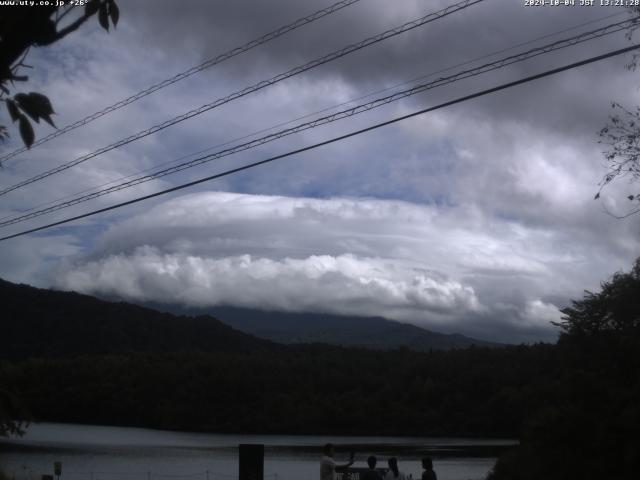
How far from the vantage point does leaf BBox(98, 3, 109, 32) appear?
4453 millimetres

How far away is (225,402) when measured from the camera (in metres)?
104

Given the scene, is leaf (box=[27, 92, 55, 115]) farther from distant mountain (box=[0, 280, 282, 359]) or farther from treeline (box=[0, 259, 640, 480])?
distant mountain (box=[0, 280, 282, 359])

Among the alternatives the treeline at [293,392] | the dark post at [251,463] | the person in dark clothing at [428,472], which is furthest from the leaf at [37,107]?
the treeline at [293,392]

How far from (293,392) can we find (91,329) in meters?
29.0

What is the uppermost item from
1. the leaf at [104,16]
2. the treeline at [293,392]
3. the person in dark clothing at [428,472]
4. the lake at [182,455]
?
the treeline at [293,392]

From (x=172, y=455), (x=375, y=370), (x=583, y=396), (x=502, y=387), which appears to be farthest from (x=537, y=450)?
(x=375, y=370)

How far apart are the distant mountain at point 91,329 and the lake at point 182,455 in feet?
33.9

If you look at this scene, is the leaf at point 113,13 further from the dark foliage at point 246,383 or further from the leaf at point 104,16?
the dark foliage at point 246,383

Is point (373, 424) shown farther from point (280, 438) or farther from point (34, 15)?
point (34, 15)

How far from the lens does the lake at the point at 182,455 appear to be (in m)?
→ 44.0

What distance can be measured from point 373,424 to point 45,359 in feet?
128

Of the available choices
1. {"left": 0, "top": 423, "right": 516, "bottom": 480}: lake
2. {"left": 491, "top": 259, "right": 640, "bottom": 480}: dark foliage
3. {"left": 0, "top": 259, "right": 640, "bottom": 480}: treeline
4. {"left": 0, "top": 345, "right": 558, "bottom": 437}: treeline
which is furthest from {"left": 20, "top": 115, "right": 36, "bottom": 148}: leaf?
{"left": 0, "top": 345, "right": 558, "bottom": 437}: treeline

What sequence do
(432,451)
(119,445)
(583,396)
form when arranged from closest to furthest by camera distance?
(583,396) < (432,451) < (119,445)

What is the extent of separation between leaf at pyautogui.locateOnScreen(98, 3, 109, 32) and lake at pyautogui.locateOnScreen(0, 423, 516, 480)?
2901 centimetres
